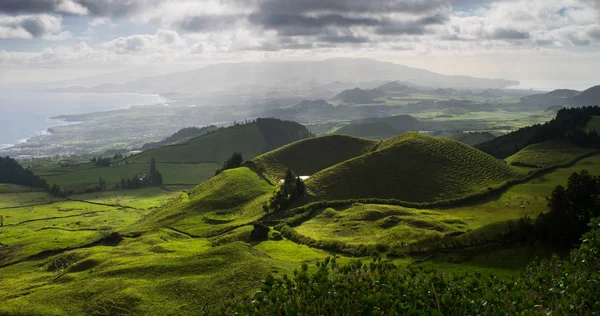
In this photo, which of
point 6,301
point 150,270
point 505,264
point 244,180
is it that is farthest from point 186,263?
point 244,180

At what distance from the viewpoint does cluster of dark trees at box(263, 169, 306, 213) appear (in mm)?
106062

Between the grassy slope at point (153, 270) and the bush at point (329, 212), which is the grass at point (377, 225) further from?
the grassy slope at point (153, 270)

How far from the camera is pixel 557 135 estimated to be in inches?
6471

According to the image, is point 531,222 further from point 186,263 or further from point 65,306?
point 65,306

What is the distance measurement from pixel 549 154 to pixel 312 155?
7715 cm

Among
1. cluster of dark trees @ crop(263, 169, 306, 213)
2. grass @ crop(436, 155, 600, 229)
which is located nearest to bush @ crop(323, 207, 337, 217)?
cluster of dark trees @ crop(263, 169, 306, 213)

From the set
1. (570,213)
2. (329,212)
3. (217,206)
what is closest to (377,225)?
(329,212)

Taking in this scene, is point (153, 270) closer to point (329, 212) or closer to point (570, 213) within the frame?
point (329, 212)

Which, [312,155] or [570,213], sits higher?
[312,155]

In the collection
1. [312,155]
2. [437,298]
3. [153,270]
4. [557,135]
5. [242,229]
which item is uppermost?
[557,135]

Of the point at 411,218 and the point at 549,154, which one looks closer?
the point at 411,218

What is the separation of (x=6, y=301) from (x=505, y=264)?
56.9 m

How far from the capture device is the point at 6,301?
51719 millimetres

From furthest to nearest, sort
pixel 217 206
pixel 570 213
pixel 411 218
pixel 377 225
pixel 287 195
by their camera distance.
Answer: pixel 217 206, pixel 287 195, pixel 411 218, pixel 377 225, pixel 570 213
